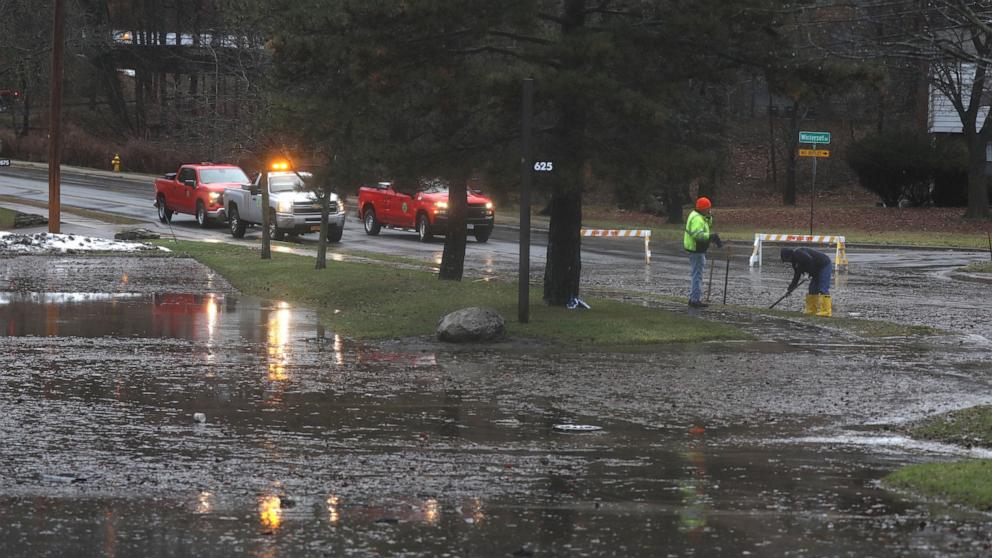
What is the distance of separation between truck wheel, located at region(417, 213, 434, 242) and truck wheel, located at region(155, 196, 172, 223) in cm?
872

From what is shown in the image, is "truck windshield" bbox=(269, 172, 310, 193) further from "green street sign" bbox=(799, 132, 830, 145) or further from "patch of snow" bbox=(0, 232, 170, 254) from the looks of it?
"green street sign" bbox=(799, 132, 830, 145)

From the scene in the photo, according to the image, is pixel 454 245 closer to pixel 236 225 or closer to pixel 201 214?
pixel 236 225

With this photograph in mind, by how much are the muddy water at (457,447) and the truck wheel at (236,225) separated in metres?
21.1

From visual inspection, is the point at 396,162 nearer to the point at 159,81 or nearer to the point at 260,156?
the point at 260,156

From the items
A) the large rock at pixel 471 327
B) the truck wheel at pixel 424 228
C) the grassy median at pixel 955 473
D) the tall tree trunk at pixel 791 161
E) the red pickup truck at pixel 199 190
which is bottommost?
the grassy median at pixel 955 473

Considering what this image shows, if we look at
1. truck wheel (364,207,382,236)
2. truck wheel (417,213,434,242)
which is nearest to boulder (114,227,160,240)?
truck wheel (364,207,382,236)

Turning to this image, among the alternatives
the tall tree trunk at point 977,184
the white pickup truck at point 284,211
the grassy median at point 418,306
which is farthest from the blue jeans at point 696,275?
the tall tree trunk at point 977,184

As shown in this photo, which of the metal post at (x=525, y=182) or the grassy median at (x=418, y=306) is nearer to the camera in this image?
the metal post at (x=525, y=182)

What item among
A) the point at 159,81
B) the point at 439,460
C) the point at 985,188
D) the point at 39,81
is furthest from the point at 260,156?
the point at 39,81

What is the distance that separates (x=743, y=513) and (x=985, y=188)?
41.6 meters

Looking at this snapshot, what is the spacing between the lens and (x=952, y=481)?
8812mm

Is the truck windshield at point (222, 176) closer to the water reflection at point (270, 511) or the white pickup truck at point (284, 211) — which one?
the white pickup truck at point (284, 211)

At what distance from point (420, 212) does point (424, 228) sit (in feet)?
1.60

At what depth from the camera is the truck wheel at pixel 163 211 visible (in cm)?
4219
